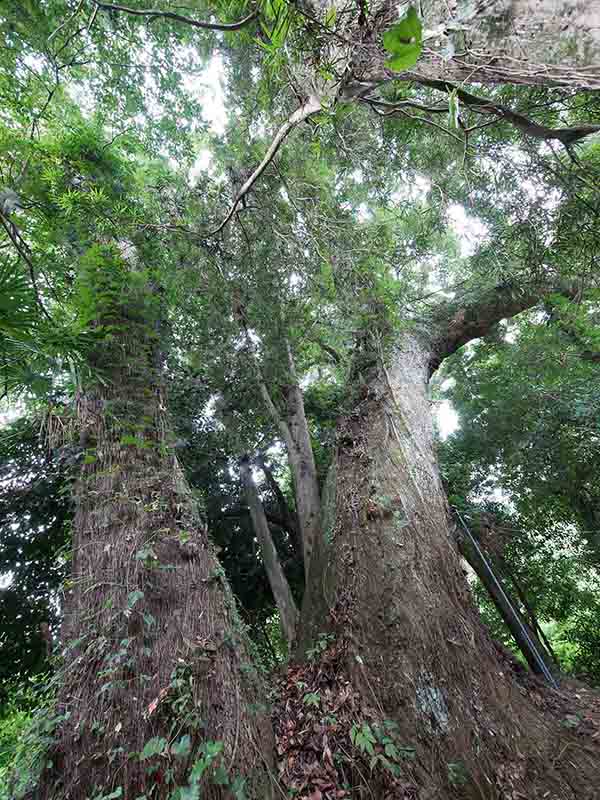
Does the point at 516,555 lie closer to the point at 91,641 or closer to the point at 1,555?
the point at 91,641

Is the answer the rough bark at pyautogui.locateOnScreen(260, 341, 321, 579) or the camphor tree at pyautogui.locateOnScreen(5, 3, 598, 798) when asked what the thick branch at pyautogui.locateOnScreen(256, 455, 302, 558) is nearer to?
the rough bark at pyautogui.locateOnScreen(260, 341, 321, 579)

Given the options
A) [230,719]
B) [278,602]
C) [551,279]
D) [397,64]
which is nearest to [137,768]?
[230,719]

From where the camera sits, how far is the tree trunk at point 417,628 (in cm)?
217

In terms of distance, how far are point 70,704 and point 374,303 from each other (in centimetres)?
360

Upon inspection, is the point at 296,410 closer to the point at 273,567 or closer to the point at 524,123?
the point at 273,567

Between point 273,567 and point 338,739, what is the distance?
2430 mm

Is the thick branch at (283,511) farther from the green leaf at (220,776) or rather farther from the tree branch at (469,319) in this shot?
the green leaf at (220,776)

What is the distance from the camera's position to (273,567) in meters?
4.64

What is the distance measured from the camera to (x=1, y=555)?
4.44 metres

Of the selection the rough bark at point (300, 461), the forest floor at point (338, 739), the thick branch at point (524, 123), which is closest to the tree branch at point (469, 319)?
the rough bark at point (300, 461)

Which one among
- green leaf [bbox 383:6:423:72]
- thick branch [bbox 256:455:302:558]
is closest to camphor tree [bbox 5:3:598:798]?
green leaf [bbox 383:6:423:72]

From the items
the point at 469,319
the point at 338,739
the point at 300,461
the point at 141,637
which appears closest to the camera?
the point at 141,637

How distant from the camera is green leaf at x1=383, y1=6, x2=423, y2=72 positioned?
2.60 ft

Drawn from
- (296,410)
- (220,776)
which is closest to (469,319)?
(296,410)
